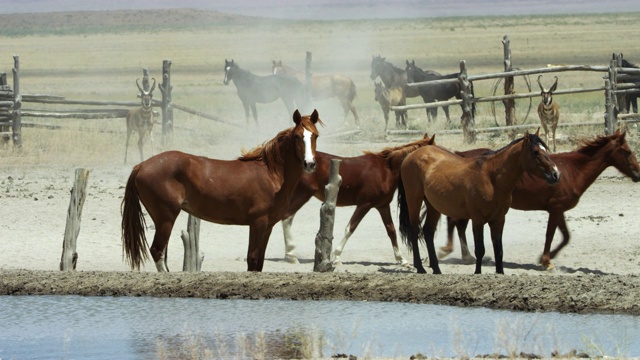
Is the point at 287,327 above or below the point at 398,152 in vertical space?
below

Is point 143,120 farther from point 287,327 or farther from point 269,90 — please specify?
point 287,327

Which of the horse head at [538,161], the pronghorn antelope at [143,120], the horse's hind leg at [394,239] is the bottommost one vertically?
the horse's hind leg at [394,239]

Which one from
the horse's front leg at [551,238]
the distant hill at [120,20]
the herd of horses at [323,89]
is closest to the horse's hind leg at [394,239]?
the horse's front leg at [551,238]

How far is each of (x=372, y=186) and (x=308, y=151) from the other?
10.2 ft

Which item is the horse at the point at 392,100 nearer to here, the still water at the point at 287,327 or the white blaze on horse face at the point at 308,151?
the white blaze on horse face at the point at 308,151

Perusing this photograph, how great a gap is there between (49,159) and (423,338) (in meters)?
14.8

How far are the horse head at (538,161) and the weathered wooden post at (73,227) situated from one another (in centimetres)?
438

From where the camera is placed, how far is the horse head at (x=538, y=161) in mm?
11886

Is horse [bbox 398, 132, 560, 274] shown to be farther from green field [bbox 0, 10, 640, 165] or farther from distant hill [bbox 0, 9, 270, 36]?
distant hill [bbox 0, 9, 270, 36]

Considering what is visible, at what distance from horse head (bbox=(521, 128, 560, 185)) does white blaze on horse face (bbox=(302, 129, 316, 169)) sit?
6.97 ft

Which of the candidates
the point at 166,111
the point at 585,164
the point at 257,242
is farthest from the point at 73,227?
the point at 166,111

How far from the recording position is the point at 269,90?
32.1 metres

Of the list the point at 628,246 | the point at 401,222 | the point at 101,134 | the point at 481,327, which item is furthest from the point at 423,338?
the point at 101,134

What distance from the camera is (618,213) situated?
1667 cm
